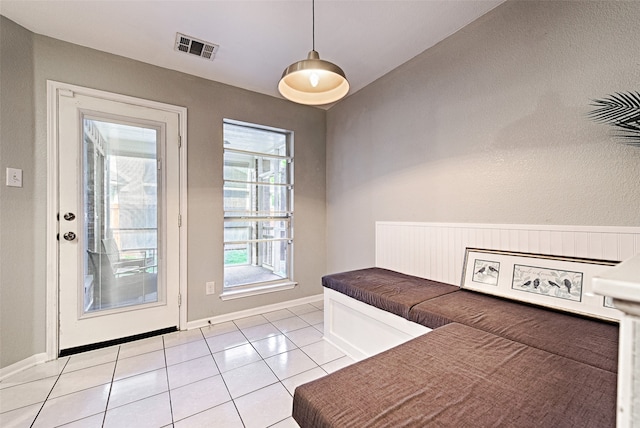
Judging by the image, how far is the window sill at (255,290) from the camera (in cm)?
285

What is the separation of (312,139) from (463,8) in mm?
1976

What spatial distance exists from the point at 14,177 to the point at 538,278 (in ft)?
11.8

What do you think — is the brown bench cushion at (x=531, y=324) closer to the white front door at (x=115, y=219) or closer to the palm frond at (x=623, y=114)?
the palm frond at (x=623, y=114)

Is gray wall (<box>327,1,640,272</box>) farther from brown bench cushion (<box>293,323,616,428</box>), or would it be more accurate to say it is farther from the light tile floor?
the light tile floor

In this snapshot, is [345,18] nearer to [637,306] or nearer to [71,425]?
[637,306]

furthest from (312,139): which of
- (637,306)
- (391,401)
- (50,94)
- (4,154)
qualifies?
(637,306)

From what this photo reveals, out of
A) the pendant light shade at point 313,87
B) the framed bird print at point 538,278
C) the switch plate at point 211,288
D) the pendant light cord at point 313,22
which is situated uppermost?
the pendant light cord at point 313,22

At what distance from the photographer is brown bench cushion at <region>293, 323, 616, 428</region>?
746mm

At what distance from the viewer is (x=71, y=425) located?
143 cm

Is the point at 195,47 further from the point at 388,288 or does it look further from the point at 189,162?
the point at 388,288

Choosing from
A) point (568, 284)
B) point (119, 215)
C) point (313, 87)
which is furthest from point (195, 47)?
point (568, 284)

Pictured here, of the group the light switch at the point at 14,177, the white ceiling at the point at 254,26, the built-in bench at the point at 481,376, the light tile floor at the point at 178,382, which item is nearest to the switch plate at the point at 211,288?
the light tile floor at the point at 178,382

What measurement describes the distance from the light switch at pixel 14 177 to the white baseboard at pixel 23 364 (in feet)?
4.18

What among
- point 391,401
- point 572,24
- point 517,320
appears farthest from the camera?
point 572,24
